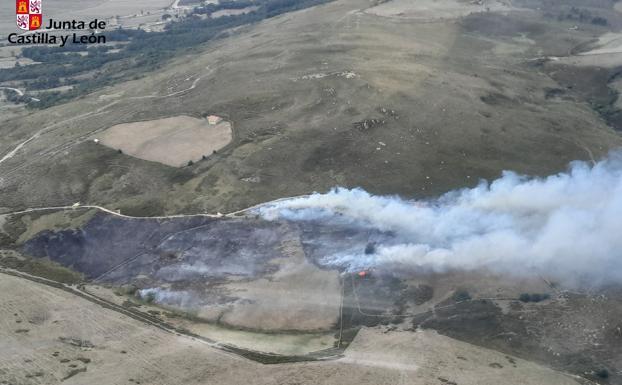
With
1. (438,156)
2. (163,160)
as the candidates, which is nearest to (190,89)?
(163,160)

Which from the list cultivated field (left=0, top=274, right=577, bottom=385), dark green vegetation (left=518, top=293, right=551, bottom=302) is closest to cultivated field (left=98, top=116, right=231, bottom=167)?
cultivated field (left=0, top=274, right=577, bottom=385)

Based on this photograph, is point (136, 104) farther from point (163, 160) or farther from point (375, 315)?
point (375, 315)

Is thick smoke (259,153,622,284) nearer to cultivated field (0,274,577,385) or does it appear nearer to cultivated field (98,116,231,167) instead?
cultivated field (0,274,577,385)

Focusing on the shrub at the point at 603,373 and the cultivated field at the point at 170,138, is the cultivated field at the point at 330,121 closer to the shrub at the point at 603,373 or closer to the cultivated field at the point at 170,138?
the cultivated field at the point at 170,138

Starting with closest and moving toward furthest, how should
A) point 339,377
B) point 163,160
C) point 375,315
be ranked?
1. point 339,377
2. point 375,315
3. point 163,160

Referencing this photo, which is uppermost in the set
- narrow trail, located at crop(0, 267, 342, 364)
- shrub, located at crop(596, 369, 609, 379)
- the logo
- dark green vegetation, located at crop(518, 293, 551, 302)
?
the logo

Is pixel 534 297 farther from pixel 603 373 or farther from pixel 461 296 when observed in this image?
pixel 603 373
